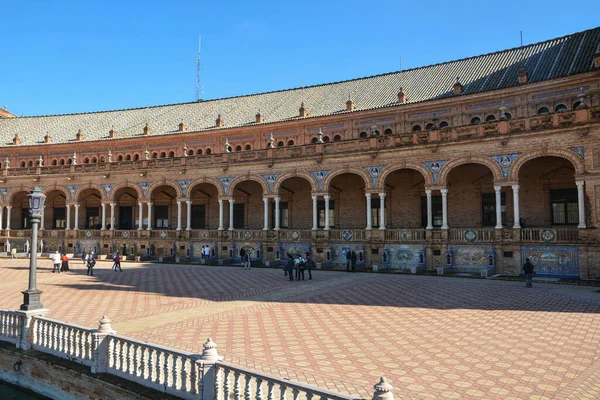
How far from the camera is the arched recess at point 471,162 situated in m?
25.2

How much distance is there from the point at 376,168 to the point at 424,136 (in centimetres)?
387

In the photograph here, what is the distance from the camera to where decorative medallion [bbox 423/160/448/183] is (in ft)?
89.0

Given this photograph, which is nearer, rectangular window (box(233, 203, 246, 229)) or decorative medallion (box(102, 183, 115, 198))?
rectangular window (box(233, 203, 246, 229))

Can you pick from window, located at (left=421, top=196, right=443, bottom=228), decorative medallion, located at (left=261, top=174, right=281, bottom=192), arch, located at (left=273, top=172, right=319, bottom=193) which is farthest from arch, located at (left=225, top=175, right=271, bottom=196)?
window, located at (left=421, top=196, right=443, bottom=228)

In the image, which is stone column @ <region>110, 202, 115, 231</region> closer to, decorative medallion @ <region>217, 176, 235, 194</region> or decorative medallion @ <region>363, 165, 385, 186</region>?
decorative medallion @ <region>217, 176, 235, 194</region>

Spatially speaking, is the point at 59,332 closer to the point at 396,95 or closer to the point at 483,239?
→ the point at 483,239

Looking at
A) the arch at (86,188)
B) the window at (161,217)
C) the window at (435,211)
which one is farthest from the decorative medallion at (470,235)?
the arch at (86,188)

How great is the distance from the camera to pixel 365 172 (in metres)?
29.8

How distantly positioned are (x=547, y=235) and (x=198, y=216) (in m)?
29.2

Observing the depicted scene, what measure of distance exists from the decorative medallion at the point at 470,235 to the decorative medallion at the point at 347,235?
7.70 meters

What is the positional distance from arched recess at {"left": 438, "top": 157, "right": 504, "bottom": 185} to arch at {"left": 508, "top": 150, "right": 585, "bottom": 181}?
2.31ft

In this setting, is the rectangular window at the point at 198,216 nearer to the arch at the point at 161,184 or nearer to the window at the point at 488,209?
the arch at the point at 161,184

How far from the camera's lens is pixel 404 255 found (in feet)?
90.5

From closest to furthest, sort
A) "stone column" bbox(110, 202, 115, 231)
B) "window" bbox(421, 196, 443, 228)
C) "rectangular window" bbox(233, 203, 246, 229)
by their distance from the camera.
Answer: "window" bbox(421, 196, 443, 228) → "rectangular window" bbox(233, 203, 246, 229) → "stone column" bbox(110, 202, 115, 231)
